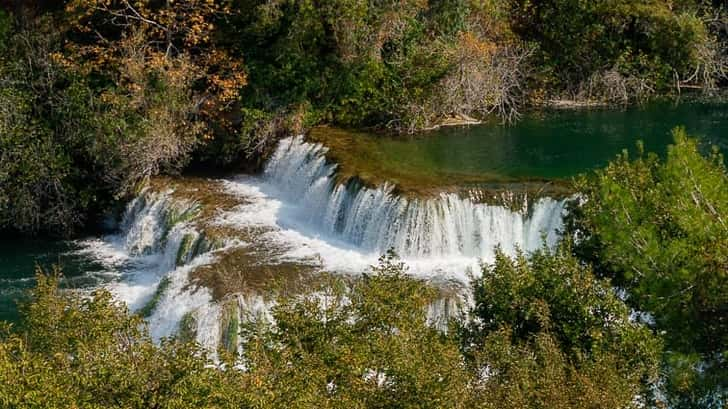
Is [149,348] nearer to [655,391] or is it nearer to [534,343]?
[534,343]

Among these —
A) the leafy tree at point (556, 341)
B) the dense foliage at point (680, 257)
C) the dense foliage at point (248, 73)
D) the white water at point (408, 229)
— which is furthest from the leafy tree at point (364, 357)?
the dense foliage at point (248, 73)

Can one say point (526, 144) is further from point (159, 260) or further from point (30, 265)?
point (30, 265)

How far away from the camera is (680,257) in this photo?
12.0 metres

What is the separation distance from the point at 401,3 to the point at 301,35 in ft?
11.1

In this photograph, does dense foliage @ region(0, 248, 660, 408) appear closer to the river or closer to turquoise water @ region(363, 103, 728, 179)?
the river

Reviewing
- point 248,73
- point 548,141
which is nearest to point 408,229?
point 548,141

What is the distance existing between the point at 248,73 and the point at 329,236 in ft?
23.4

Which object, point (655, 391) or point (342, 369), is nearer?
point (342, 369)

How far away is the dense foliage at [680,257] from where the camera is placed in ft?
37.9

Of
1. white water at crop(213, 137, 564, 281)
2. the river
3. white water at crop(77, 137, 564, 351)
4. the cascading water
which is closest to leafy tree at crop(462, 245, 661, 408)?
white water at crop(77, 137, 564, 351)

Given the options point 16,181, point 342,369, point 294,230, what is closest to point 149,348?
point 342,369

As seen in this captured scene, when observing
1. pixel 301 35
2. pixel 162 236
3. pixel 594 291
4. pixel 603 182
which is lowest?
pixel 162 236

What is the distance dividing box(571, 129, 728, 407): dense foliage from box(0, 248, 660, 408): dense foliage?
0.42 metres

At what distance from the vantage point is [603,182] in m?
13.3
